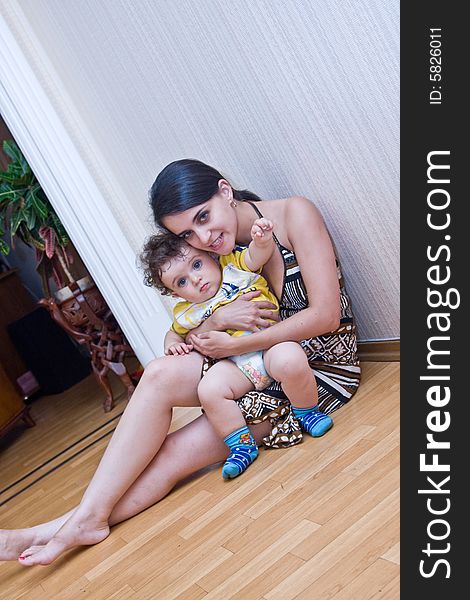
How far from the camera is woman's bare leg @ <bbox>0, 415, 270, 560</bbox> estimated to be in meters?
1.67

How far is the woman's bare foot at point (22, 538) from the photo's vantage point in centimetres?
162

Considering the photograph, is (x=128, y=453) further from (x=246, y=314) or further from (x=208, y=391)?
(x=246, y=314)

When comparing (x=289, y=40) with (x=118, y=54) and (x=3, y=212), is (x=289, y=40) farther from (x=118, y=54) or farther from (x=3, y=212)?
(x=3, y=212)

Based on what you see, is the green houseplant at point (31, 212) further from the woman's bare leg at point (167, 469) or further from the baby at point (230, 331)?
the woman's bare leg at point (167, 469)

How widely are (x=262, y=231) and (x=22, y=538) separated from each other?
0.94 m

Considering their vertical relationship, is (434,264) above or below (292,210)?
below

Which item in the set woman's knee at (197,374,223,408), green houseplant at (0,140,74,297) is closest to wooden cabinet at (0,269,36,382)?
green houseplant at (0,140,74,297)

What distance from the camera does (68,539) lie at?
5.17 ft

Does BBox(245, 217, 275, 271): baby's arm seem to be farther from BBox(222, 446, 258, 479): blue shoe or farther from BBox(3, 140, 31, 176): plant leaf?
BBox(3, 140, 31, 176): plant leaf

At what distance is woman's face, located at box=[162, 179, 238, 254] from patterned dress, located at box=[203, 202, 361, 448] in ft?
0.43

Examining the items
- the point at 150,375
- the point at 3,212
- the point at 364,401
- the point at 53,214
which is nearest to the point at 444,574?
the point at 364,401

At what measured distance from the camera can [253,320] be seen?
1675mm

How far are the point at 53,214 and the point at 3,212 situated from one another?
0.36m

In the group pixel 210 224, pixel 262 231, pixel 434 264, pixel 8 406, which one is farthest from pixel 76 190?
pixel 434 264
